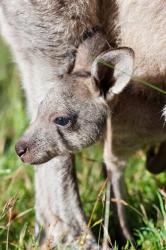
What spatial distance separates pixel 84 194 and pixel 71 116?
1.09m

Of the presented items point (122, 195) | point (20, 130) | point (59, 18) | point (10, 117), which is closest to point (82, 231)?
point (122, 195)

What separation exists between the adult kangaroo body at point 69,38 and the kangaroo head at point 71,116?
0.44ft

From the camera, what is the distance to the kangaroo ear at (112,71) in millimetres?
4145

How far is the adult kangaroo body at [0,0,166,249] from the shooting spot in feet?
14.2

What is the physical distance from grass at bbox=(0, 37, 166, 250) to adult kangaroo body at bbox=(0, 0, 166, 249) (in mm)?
177

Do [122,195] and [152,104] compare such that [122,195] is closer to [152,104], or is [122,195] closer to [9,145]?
[152,104]

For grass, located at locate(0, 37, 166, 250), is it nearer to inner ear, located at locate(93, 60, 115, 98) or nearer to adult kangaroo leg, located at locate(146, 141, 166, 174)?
adult kangaroo leg, located at locate(146, 141, 166, 174)

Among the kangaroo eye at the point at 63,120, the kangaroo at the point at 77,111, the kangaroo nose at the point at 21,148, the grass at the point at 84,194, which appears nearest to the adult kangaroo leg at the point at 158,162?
the grass at the point at 84,194

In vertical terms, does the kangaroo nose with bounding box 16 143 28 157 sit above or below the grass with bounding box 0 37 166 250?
above

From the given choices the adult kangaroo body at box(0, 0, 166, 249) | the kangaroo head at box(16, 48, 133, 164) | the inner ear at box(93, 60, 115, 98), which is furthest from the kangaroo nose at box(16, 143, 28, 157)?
the inner ear at box(93, 60, 115, 98)

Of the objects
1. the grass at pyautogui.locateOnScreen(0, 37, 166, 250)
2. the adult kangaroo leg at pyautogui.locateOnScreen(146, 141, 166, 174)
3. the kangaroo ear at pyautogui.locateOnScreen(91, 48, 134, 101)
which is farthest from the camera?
the adult kangaroo leg at pyautogui.locateOnScreen(146, 141, 166, 174)

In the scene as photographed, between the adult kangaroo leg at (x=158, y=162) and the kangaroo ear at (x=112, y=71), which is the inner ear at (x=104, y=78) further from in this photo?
the adult kangaroo leg at (x=158, y=162)

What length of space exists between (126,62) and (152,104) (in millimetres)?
447

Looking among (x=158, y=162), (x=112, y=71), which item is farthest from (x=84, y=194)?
(x=112, y=71)
